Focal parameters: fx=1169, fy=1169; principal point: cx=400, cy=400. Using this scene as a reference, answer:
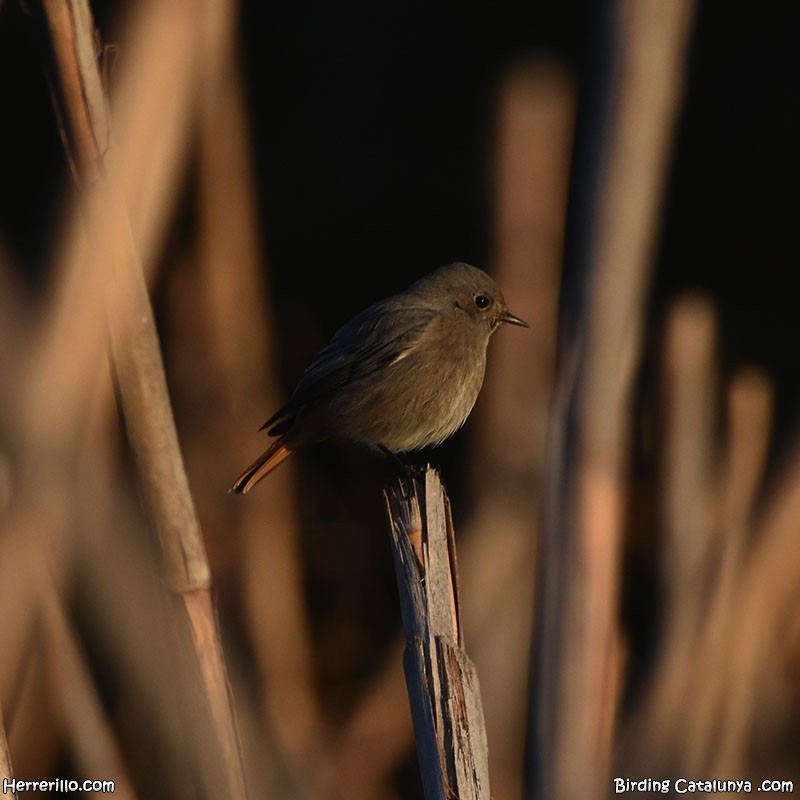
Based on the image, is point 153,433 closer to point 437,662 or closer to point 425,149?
point 437,662

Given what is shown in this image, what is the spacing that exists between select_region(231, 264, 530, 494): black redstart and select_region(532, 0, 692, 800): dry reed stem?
1.15m

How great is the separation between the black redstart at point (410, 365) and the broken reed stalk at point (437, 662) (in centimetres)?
125

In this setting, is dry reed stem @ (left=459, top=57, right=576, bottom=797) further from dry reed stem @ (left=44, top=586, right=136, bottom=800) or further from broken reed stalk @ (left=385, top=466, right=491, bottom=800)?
broken reed stalk @ (left=385, top=466, right=491, bottom=800)

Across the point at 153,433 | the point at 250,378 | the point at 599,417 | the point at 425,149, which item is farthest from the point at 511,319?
the point at 153,433

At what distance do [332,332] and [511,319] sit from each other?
1305mm

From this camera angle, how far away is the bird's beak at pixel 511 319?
11.7 ft

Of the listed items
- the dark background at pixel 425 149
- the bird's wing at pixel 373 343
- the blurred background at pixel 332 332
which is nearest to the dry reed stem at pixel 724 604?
the blurred background at pixel 332 332

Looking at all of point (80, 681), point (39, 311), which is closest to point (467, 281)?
point (39, 311)

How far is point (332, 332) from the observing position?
4.78m

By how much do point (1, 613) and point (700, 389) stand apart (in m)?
2.01

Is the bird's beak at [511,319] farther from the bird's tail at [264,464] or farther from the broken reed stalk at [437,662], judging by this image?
the broken reed stalk at [437,662]

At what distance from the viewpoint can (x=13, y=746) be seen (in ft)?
10.5

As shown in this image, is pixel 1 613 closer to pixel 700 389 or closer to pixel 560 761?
pixel 560 761

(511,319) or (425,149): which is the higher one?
(425,149)
